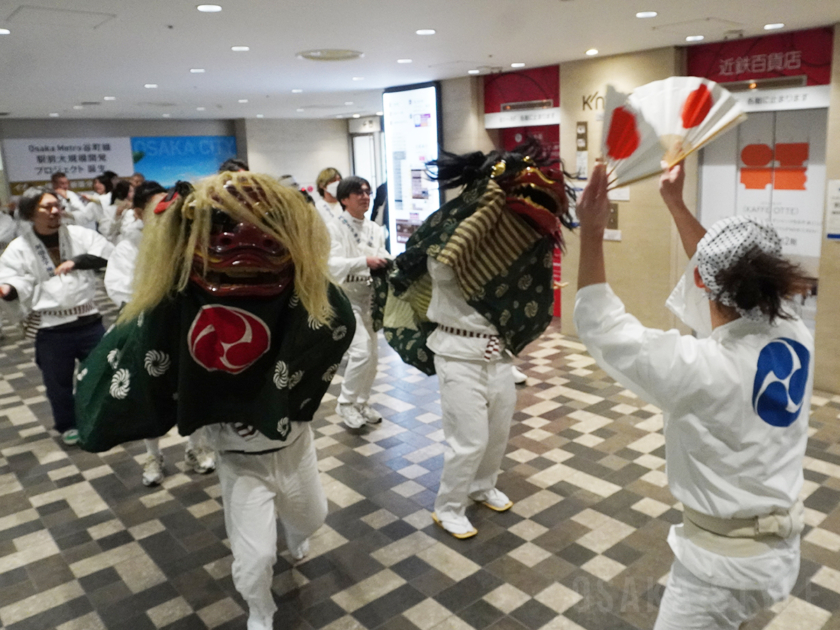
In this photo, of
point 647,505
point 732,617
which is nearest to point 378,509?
point 647,505

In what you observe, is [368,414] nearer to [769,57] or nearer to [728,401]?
[728,401]

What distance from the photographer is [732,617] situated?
1.83 metres

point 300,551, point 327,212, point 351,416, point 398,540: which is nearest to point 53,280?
point 327,212

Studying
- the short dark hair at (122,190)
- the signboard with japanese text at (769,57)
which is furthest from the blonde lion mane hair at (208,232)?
the short dark hair at (122,190)

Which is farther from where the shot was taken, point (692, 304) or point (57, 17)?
point (57, 17)

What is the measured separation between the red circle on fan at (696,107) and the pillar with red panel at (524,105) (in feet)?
15.8

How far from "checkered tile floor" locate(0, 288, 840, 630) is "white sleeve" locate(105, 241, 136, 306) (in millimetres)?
1099

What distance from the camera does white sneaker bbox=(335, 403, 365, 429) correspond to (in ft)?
15.6

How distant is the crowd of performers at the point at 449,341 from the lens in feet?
5.71

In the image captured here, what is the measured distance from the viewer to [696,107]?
1.86 m

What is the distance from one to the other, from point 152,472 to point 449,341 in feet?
6.52

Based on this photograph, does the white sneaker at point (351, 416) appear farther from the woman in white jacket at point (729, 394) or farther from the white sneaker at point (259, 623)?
the woman in white jacket at point (729, 394)

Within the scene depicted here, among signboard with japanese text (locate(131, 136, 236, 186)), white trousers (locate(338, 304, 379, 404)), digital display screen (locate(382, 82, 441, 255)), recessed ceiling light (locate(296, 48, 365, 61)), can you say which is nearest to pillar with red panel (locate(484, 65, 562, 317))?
digital display screen (locate(382, 82, 441, 255))

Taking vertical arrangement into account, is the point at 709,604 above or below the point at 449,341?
below
